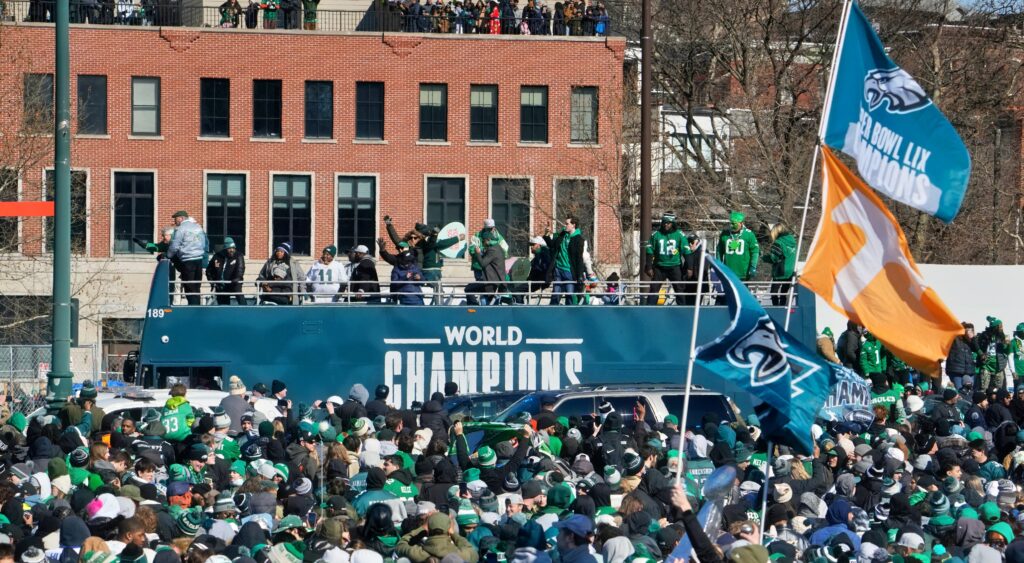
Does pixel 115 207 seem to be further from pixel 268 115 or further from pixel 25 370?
pixel 25 370

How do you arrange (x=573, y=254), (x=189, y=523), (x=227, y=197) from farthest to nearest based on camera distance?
(x=227, y=197) → (x=573, y=254) → (x=189, y=523)

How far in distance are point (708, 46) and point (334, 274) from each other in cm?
2419

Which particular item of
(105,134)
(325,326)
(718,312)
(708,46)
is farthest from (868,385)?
(105,134)

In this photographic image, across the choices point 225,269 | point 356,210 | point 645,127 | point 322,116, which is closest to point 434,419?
point 225,269

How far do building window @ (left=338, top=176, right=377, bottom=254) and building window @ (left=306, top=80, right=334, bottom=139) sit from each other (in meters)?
1.35

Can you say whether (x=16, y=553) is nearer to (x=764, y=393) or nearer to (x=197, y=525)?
(x=197, y=525)

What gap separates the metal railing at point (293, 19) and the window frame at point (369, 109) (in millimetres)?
1587

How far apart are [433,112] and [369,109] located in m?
1.73

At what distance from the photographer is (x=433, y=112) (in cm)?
4594

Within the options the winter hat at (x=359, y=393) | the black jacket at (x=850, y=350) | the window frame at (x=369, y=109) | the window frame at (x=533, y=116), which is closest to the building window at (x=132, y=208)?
the window frame at (x=369, y=109)

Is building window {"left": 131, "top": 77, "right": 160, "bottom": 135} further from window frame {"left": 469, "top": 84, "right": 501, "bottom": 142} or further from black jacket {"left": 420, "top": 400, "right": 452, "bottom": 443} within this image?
black jacket {"left": 420, "top": 400, "right": 452, "bottom": 443}

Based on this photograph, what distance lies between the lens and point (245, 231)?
4544cm

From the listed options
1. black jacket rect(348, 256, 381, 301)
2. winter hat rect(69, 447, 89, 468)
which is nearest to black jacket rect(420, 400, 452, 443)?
winter hat rect(69, 447, 89, 468)

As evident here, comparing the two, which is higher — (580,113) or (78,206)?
(580,113)
